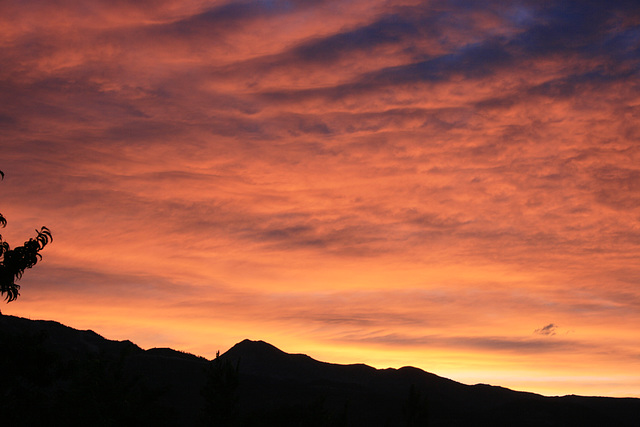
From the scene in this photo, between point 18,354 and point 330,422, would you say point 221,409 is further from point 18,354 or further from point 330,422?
point 18,354

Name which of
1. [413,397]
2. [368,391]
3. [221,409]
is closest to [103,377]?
[221,409]

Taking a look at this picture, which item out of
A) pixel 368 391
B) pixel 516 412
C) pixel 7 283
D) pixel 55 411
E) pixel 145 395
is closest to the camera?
pixel 7 283

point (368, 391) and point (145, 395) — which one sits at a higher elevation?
point (368, 391)

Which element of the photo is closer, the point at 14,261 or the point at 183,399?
the point at 14,261

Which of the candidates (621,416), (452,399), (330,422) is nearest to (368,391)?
(452,399)

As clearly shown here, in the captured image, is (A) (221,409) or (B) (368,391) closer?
(A) (221,409)

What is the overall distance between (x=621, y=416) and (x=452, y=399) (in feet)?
160

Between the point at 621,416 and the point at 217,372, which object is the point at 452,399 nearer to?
the point at 621,416

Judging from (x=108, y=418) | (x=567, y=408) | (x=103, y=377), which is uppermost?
(x=567, y=408)

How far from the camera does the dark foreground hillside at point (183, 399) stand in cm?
1961

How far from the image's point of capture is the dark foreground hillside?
19.6 m

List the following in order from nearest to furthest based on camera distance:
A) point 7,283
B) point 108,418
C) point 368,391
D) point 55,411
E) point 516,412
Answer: point 7,283, point 108,418, point 55,411, point 516,412, point 368,391

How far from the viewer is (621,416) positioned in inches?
7052

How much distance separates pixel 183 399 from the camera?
14212cm
